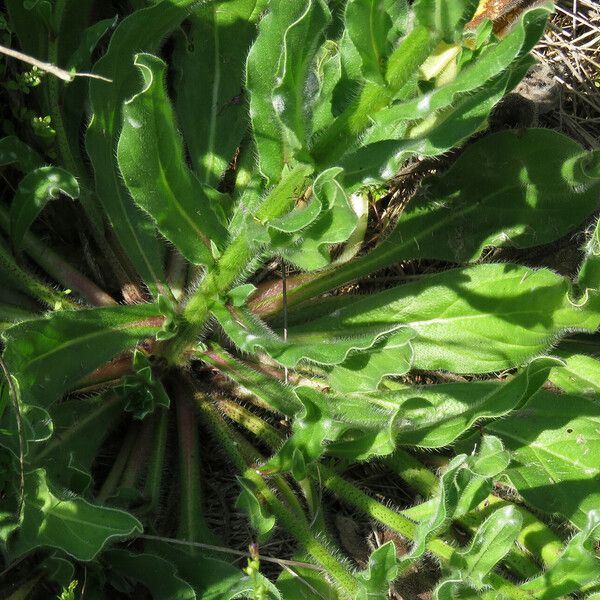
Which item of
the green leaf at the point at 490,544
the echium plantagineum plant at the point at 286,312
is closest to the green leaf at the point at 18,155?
the echium plantagineum plant at the point at 286,312

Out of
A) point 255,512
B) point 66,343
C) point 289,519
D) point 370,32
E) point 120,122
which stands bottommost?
point 289,519

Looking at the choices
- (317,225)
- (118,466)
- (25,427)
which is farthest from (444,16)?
(118,466)

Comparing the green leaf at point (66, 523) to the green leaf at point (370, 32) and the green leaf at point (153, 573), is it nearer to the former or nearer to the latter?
the green leaf at point (153, 573)

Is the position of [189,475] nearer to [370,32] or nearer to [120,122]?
[120,122]

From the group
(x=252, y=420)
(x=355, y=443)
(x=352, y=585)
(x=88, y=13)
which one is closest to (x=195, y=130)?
(x=88, y=13)

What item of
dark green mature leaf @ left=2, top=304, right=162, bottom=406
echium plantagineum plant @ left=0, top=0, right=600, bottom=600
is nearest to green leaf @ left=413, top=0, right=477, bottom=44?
echium plantagineum plant @ left=0, top=0, right=600, bottom=600
